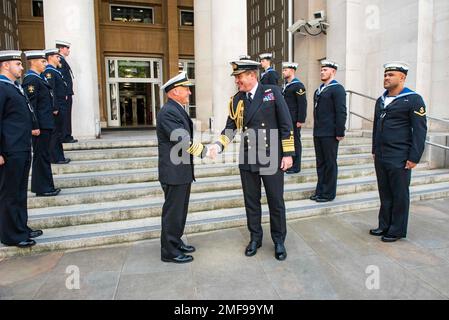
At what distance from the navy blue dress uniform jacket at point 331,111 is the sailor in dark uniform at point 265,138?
1747 mm

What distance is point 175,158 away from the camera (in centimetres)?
351

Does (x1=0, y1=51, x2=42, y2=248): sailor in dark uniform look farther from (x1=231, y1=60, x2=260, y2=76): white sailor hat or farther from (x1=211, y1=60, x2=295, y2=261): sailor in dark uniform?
(x1=231, y1=60, x2=260, y2=76): white sailor hat

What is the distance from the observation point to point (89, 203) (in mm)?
4902

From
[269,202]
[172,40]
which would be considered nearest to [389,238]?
[269,202]

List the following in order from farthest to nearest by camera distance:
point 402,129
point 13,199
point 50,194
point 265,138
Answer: point 50,194, point 402,129, point 13,199, point 265,138

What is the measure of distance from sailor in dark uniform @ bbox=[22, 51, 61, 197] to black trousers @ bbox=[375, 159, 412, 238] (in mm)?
4339

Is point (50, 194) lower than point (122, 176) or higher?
lower

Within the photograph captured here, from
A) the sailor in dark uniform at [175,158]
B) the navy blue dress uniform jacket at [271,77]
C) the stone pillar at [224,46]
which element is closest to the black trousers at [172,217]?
the sailor in dark uniform at [175,158]

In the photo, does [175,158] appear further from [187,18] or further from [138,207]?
[187,18]

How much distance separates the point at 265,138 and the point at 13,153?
2.67 m

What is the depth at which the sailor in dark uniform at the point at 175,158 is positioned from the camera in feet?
11.4

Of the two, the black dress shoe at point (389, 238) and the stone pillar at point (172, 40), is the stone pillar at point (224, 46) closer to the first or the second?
the black dress shoe at point (389, 238)
